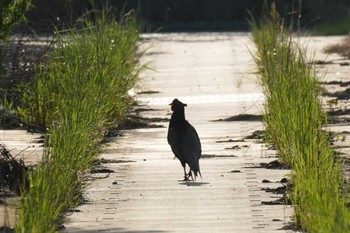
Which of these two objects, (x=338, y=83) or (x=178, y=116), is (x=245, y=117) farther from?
(x=178, y=116)

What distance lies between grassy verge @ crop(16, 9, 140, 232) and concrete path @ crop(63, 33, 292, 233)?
27 centimetres

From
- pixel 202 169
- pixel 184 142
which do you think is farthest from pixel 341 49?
pixel 184 142

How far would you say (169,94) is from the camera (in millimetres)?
22766

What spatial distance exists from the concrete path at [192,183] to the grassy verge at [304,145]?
279 mm

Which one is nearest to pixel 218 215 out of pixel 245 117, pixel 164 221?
pixel 164 221

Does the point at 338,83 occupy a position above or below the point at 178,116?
below

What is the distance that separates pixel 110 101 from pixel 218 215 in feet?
21.9

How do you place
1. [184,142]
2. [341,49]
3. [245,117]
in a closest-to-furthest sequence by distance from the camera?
[184,142]
[245,117]
[341,49]

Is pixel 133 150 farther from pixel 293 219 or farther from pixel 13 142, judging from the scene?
pixel 293 219

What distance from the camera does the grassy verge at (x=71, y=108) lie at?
976cm

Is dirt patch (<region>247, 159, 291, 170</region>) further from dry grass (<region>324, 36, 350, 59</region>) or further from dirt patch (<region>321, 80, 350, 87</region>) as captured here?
dry grass (<region>324, 36, 350, 59</region>)

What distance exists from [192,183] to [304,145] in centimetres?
125

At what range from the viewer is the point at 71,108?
45.0 ft

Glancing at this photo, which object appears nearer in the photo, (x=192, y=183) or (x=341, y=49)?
(x=192, y=183)
